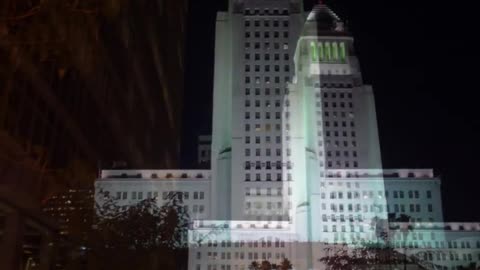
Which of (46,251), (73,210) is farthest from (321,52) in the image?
(46,251)

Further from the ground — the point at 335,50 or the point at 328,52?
the point at 335,50

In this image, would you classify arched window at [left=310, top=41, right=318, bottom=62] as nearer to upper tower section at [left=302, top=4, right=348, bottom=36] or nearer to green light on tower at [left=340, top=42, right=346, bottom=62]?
upper tower section at [left=302, top=4, right=348, bottom=36]

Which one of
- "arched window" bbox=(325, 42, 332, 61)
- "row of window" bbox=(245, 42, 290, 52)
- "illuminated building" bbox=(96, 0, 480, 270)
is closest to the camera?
"illuminated building" bbox=(96, 0, 480, 270)

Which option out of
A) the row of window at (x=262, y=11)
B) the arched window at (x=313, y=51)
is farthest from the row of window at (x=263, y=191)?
the row of window at (x=262, y=11)

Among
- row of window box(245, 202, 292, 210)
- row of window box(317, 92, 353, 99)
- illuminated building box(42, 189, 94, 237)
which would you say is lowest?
illuminated building box(42, 189, 94, 237)

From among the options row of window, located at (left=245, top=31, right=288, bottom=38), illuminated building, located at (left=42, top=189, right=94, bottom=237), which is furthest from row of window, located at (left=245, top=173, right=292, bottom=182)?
illuminated building, located at (left=42, top=189, right=94, bottom=237)

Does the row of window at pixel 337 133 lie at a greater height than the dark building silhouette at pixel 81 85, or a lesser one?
greater

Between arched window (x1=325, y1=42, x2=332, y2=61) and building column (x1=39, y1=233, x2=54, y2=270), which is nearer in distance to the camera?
building column (x1=39, y1=233, x2=54, y2=270)

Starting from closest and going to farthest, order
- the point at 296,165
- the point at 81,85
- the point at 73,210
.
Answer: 1. the point at 73,210
2. the point at 81,85
3. the point at 296,165

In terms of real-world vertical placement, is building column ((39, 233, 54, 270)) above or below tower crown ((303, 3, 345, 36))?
below

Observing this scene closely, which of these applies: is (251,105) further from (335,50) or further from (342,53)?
(342,53)

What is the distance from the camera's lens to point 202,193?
61969 mm

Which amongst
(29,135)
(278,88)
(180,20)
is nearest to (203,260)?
(278,88)

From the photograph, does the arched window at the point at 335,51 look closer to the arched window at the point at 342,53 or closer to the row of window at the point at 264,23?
the arched window at the point at 342,53
